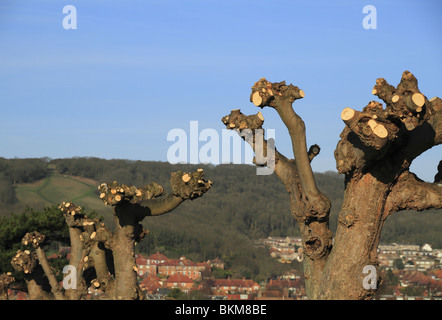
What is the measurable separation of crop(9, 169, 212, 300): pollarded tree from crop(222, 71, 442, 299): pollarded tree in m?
2.91

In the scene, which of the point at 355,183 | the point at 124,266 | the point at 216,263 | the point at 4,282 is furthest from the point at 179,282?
the point at 355,183

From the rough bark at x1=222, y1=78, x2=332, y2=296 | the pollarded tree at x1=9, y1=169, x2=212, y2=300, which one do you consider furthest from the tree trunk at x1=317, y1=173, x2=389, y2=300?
the pollarded tree at x1=9, y1=169, x2=212, y2=300

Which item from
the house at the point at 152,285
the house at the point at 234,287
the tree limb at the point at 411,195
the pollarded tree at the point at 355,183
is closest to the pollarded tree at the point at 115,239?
the pollarded tree at the point at 355,183

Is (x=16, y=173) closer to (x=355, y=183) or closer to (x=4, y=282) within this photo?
(x=4, y=282)

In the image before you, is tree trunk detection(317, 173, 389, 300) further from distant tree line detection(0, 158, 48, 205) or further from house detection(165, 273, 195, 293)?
distant tree line detection(0, 158, 48, 205)

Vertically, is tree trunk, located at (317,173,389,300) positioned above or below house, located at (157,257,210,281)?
above

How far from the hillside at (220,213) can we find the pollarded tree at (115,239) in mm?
100878

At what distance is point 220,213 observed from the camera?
14838 cm

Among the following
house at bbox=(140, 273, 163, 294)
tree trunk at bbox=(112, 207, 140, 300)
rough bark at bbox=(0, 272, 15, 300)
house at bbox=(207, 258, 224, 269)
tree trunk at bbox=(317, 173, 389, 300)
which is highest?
tree trunk at bbox=(317, 173, 389, 300)

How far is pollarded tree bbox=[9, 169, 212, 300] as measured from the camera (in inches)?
536

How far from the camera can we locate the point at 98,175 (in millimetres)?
A: 173125

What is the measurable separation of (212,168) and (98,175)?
29815mm

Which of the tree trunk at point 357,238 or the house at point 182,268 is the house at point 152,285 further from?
the tree trunk at point 357,238
